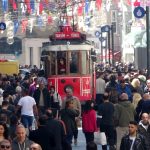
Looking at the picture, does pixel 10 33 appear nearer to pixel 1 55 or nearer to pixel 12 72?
pixel 1 55

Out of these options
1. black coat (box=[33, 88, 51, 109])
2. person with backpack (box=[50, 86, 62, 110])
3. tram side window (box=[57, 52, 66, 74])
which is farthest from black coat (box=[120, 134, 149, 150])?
tram side window (box=[57, 52, 66, 74])

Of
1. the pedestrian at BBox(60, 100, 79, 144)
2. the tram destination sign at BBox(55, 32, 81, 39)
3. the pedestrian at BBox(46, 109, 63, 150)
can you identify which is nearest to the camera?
the pedestrian at BBox(46, 109, 63, 150)

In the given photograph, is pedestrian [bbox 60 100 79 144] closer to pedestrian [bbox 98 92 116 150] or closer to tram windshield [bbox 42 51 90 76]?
pedestrian [bbox 98 92 116 150]

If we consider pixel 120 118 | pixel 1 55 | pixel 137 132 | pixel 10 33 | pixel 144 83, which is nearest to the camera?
pixel 137 132

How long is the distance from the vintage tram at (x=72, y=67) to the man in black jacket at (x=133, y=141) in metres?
21.5

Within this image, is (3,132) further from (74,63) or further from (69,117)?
(74,63)

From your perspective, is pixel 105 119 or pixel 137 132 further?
pixel 105 119

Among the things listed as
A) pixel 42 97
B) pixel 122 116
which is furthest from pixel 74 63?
pixel 122 116

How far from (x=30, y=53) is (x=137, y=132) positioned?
77.4m

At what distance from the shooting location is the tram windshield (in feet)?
132

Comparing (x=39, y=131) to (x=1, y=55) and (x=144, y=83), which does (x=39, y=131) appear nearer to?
(x=144, y=83)

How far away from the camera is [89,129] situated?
25.3 metres

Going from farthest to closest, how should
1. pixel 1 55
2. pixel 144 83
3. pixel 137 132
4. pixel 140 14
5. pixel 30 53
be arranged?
pixel 30 53 → pixel 1 55 → pixel 140 14 → pixel 144 83 → pixel 137 132

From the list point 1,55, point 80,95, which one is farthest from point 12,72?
point 1,55
